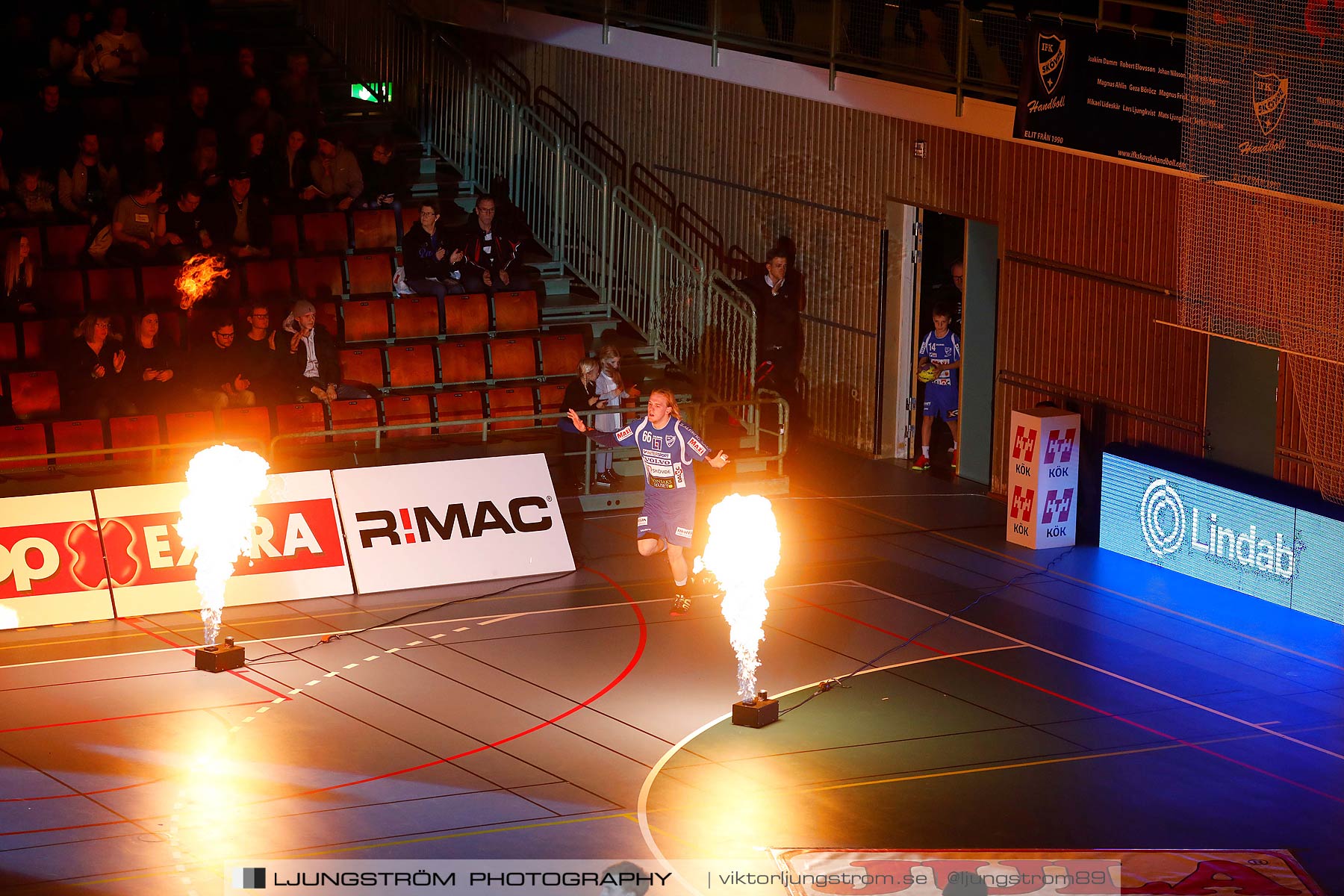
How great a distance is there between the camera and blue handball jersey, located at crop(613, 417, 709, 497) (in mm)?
15445

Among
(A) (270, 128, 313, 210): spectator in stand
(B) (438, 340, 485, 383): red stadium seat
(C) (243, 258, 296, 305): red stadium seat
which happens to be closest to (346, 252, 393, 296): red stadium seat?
(C) (243, 258, 296, 305): red stadium seat

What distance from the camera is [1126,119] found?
16.8 metres

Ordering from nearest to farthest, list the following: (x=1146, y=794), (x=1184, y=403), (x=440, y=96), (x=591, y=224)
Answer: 1. (x=1146, y=794)
2. (x=1184, y=403)
3. (x=591, y=224)
4. (x=440, y=96)

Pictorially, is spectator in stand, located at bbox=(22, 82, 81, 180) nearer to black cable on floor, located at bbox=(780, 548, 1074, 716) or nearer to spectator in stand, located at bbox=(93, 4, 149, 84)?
spectator in stand, located at bbox=(93, 4, 149, 84)

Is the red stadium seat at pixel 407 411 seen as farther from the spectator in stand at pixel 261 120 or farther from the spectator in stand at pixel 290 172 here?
the spectator in stand at pixel 261 120

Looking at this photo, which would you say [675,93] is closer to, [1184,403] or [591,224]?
[591,224]

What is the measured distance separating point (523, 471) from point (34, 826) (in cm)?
702

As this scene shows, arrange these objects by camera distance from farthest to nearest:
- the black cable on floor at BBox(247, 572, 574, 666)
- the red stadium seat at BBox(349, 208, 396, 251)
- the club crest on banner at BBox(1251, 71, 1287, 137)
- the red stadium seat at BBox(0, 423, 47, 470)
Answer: the red stadium seat at BBox(349, 208, 396, 251) < the red stadium seat at BBox(0, 423, 47, 470) < the club crest on banner at BBox(1251, 71, 1287, 137) < the black cable on floor at BBox(247, 572, 574, 666)

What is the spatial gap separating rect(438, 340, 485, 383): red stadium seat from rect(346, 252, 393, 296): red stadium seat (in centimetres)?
144

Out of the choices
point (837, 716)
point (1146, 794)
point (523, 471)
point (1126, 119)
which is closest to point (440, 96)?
point (523, 471)

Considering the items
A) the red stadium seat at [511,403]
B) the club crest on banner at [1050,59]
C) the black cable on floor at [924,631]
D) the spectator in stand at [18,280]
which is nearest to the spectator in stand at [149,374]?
the spectator in stand at [18,280]

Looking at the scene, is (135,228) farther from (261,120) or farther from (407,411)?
(407,411)

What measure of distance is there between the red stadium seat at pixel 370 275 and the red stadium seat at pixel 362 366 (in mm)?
1469

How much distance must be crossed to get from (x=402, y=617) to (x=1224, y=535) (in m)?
7.74
